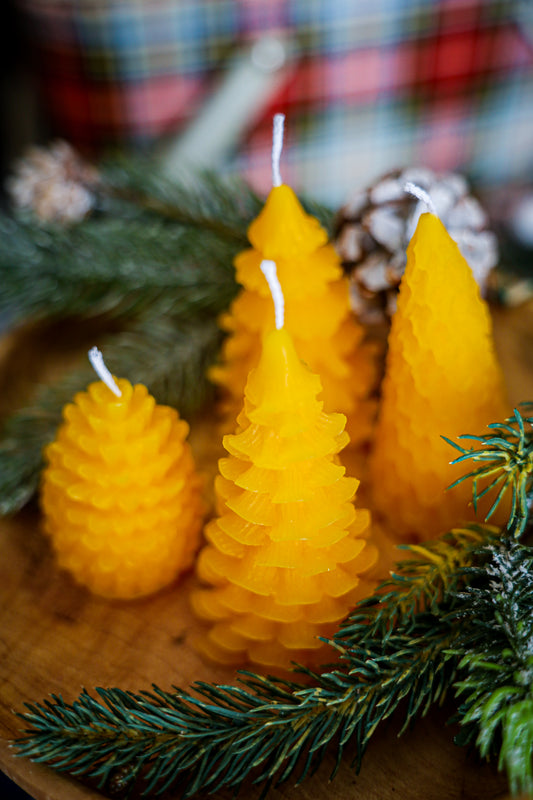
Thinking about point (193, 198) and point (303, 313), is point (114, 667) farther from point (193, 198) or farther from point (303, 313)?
point (193, 198)

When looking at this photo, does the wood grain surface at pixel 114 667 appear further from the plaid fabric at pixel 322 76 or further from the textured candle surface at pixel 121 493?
the plaid fabric at pixel 322 76

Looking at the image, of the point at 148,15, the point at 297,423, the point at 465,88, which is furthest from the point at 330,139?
the point at 297,423

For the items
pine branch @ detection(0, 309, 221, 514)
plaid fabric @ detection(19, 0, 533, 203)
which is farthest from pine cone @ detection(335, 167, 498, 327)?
plaid fabric @ detection(19, 0, 533, 203)

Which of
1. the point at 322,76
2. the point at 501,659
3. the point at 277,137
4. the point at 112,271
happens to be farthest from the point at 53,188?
the point at 322,76

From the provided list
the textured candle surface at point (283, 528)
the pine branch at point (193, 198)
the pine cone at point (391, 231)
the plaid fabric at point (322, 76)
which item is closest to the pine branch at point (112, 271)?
the pine branch at point (193, 198)

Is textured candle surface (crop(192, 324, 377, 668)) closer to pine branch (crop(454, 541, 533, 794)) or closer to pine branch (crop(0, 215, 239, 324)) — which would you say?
pine branch (crop(454, 541, 533, 794))

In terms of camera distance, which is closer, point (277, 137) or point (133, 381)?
point (277, 137)
